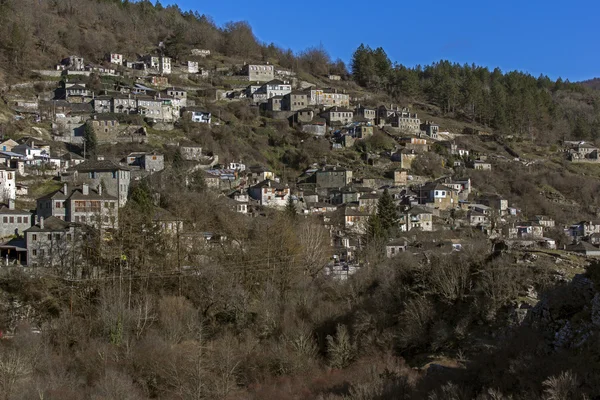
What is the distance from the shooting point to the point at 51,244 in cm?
3559

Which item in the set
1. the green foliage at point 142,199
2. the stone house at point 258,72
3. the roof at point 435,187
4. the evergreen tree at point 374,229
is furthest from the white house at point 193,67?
the evergreen tree at point 374,229

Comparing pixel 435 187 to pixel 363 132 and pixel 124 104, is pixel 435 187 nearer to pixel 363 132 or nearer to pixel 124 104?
pixel 363 132

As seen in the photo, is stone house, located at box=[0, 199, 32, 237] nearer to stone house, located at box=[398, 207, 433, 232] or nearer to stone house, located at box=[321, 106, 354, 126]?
stone house, located at box=[398, 207, 433, 232]

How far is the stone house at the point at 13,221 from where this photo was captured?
1506 inches

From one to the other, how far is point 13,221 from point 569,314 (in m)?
31.2

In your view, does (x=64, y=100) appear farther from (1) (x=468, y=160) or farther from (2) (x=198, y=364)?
(2) (x=198, y=364)

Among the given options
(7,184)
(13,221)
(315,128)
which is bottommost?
(13,221)

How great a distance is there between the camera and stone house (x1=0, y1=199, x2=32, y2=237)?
38.2 m

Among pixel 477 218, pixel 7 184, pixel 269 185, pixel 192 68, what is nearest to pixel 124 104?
pixel 269 185

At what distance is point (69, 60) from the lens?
76312 mm

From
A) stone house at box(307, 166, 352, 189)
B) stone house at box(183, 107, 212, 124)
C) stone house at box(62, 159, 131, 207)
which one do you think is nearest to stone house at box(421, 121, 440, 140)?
stone house at box(307, 166, 352, 189)

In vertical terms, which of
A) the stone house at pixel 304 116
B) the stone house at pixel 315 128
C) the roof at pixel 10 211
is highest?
the stone house at pixel 304 116

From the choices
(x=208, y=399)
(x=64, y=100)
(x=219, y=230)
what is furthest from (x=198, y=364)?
(x=64, y=100)

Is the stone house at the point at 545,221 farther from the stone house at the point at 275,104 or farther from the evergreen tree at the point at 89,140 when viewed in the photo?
the evergreen tree at the point at 89,140
